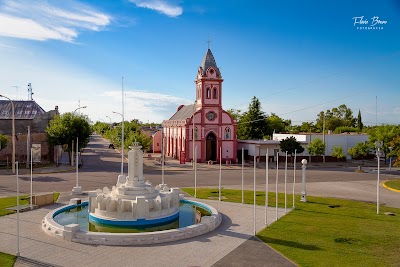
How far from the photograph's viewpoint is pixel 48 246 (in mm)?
15602

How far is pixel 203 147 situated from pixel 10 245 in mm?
40575

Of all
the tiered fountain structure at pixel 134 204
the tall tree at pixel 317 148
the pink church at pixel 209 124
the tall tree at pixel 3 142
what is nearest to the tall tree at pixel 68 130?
the tall tree at pixel 3 142

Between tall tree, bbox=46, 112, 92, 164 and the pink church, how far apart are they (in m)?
14.5

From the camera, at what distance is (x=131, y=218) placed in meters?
18.9

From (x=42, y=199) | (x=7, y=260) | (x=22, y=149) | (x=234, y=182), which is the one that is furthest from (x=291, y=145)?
(x=7, y=260)

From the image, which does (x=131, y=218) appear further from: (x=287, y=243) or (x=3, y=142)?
(x=3, y=142)

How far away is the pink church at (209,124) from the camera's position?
54.8 metres

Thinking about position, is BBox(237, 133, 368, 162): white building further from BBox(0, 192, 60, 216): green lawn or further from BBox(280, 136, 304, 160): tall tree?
BBox(0, 192, 60, 216): green lawn

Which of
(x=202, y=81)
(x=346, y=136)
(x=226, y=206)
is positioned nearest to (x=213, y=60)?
(x=202, y=81)

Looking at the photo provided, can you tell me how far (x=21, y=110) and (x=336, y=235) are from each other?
5773 centimetres

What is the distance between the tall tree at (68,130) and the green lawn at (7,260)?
115 ft

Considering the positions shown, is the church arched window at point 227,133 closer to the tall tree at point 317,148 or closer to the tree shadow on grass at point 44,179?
the tall tree at point 317,148

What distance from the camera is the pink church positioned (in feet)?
180

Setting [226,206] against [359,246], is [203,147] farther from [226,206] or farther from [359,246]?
[359,246]
